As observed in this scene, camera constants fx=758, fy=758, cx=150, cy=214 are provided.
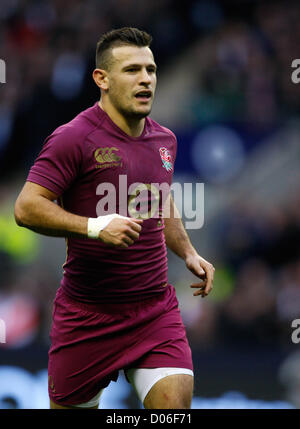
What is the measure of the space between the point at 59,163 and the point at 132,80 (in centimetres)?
66

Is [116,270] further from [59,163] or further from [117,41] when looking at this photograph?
[117,41]

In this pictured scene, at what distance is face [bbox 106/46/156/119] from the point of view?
4238 mm

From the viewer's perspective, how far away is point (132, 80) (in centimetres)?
424

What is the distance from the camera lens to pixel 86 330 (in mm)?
4324

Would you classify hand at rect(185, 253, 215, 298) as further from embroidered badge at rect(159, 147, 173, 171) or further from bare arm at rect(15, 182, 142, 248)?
bare arm at rect(15, 182, 142, 248)

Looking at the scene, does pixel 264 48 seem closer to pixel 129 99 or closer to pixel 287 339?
pixel 287 339

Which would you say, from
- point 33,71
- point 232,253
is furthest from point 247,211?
point 33,71

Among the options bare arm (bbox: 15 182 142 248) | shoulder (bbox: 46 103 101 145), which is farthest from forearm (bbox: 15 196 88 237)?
shoulder (bbox: 46 103 101 145)

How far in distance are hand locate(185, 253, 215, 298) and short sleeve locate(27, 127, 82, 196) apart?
36.9 inches

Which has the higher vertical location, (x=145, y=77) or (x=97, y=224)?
(x=145, y=77)

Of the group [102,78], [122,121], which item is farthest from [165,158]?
[102,78]

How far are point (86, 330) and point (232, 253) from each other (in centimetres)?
420

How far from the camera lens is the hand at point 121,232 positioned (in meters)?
3.68

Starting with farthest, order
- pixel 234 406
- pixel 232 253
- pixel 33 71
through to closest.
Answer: pixel 33 71 → pixel 232 253 → pixel 234 406
